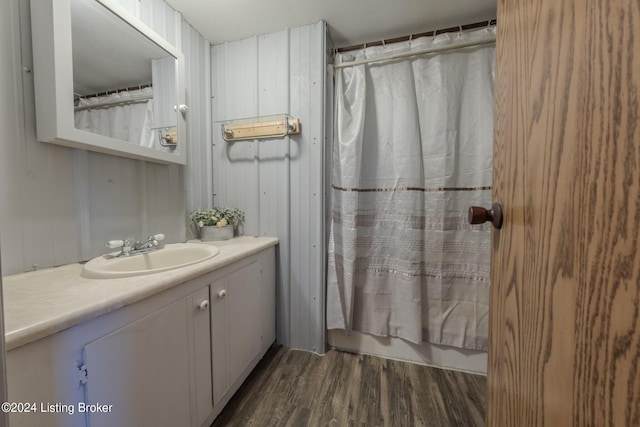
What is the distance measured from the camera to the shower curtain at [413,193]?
1.39m

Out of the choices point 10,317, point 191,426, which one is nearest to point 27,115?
point 10,317

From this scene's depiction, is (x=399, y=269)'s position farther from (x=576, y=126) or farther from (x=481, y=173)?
(x=576, y=126)

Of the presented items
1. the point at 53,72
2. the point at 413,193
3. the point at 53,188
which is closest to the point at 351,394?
the point at 413,193

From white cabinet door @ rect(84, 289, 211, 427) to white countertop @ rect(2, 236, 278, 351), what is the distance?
3.7 inches

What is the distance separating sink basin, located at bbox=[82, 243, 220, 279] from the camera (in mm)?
785

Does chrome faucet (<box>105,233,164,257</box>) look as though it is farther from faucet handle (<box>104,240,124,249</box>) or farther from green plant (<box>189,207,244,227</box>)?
green plant (<box>189,207,244,227</box>)

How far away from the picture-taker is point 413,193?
147 cm

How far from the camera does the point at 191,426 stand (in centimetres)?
90

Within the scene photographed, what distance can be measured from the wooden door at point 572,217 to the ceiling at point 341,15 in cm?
116

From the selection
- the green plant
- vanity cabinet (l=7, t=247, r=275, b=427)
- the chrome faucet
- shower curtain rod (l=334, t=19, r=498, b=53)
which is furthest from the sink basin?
shower curtain rod (l=334, t=19, r=498, b=53)

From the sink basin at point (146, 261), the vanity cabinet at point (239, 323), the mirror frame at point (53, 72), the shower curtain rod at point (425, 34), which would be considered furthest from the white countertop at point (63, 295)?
the shower curtain rod at point (425, 34)

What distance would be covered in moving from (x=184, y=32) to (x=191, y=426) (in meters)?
2.08

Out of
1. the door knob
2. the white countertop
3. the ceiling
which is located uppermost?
the ceiling

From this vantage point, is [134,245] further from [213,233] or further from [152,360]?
[152,360]
